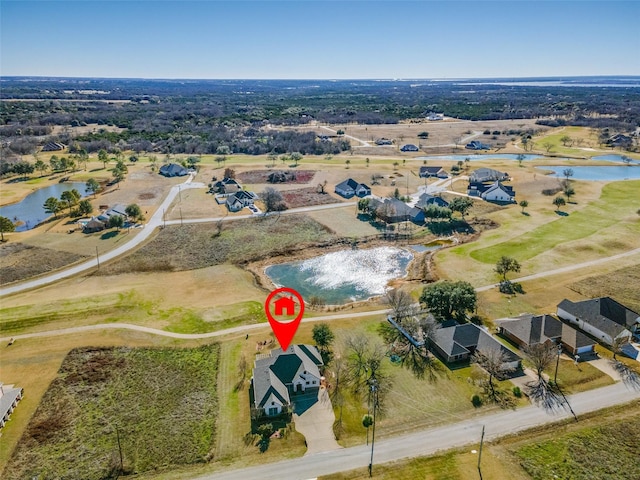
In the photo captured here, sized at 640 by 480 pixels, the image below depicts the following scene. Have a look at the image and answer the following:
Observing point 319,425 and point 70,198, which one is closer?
point 319,425

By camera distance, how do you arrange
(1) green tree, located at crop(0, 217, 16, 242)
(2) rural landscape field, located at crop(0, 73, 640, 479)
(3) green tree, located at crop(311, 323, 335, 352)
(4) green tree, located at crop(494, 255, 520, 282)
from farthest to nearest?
(1) green tree, located at crop(0, 217, 16, 242)
(4) green tree, located at crop(494, 255, 520, 282)
(3) green tree, located at crop(311, 323, 335, 352)
(2) rural landscape field, located at crop(0, 73, 640, 479)

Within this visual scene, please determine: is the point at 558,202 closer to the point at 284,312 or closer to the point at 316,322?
the point at 316,322

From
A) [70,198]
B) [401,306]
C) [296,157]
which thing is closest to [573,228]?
[401,306]

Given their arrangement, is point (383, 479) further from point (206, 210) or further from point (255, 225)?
point (206, 210)

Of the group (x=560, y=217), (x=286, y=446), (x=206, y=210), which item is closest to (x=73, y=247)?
(x=206, y=210)

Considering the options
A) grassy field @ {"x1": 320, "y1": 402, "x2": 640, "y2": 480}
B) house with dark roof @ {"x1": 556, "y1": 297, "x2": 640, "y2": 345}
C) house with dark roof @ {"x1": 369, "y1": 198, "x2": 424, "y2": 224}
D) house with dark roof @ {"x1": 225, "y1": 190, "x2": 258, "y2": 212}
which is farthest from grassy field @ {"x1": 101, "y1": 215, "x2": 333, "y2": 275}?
grassy field @ {"x1": 320, "y1": 402, "x2": 640, "y2": 480}

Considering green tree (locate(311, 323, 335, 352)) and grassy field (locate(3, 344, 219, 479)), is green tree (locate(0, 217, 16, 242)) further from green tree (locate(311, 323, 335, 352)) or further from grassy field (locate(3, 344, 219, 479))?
green tree (locate(311, 323, 335, 352))
